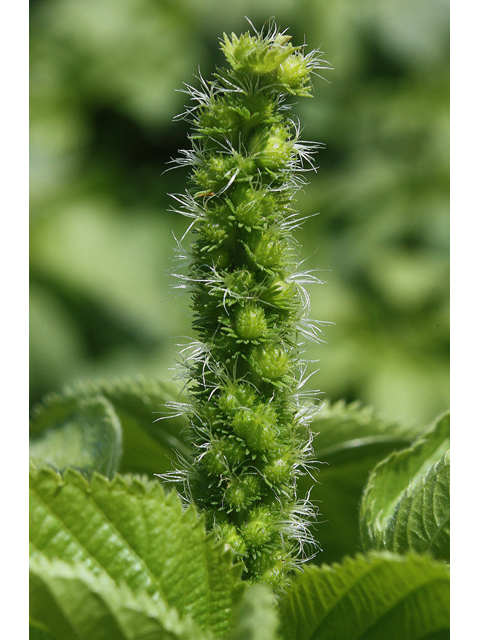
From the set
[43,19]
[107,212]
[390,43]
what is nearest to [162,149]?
[43,19]

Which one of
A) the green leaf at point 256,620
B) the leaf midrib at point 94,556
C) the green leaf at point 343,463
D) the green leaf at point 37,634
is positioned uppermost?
the green leaf at point 343,463

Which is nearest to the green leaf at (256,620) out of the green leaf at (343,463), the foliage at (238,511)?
the foliage at (238,511)

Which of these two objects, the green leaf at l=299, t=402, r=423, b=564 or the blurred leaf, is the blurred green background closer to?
the blurred leaf

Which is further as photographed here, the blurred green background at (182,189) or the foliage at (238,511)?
the blurred green background at (182,189)

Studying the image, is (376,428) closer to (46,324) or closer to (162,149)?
(162,149)

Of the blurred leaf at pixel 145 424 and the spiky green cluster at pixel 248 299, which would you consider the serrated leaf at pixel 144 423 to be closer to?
the blurred leaf at pixel 145 424

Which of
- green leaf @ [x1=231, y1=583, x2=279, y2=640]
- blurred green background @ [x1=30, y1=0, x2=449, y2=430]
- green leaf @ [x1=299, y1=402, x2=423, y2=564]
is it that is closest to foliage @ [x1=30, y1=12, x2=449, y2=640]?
green leaf @ [x1=231, y1=583, x2=279, y2=640]

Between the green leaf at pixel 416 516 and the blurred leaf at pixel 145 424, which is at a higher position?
the blurred leaf at pixel 145 424

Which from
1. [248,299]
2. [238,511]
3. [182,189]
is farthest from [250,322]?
[182,189]
